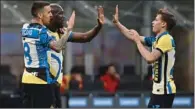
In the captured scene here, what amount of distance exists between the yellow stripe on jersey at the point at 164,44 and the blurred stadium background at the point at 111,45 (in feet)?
21.0

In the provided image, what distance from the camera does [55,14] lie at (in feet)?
16.4

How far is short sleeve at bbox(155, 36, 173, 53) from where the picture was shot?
523 centimetres

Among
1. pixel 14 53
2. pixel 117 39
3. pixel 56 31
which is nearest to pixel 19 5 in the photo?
pixel 14 53

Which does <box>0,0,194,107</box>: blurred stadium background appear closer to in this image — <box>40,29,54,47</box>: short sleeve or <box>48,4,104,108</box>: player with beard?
<box>48,4,104,108</box>: player with beard

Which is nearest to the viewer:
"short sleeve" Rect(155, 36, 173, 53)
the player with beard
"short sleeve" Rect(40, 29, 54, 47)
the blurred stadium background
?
"short sleeve" Rect(40, 29, 54, 47)

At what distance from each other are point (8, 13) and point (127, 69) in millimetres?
3336

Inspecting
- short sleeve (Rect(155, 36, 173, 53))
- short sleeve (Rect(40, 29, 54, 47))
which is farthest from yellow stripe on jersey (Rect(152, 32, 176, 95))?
short sleeve (Rect(40, 29, 54, 47))

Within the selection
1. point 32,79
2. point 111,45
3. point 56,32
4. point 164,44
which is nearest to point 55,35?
point 56,32

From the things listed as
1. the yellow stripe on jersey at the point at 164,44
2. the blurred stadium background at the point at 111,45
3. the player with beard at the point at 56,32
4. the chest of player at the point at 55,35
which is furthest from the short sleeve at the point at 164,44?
the blurred stadium background at the point at 111,45

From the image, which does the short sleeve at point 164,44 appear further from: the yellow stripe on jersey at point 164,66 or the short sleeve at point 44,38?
the short sleeve at point 44,38

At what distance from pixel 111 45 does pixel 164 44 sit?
30.9 ft

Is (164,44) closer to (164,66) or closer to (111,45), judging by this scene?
(164,66)

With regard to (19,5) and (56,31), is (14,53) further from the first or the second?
(56,31)

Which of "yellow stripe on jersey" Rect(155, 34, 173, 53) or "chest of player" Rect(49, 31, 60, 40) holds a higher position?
"chest of player" Rect(49, 31, 60, 40)
